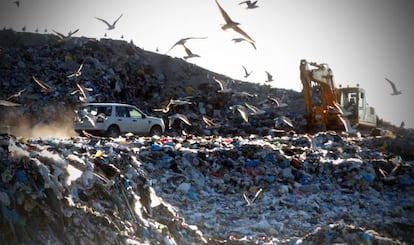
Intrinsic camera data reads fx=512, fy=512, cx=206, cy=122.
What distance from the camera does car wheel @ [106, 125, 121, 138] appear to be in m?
16.6

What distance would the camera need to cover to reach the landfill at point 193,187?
5867 mm

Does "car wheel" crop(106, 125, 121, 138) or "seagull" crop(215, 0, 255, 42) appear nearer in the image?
"seagull" crop(215, 0, 255, 42)

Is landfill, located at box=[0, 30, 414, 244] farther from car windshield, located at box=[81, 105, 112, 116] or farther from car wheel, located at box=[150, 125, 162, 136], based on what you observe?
car wheel, located at box=[150, 125, 162, 136]

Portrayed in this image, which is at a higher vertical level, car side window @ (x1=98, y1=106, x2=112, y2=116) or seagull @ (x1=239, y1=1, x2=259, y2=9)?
seagull @ (x1=239, y1=1, x2=259, y2=9)

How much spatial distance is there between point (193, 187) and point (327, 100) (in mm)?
10699

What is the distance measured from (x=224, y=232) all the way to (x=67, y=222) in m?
2.84

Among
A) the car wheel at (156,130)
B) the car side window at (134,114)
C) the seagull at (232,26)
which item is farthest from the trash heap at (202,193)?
the car wheel at (156,130)

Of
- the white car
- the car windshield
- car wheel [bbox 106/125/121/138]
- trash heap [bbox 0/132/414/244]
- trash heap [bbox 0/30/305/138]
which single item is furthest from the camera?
trash heap [bbox 0/30/305/138]

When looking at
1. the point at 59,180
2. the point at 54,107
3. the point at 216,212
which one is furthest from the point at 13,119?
the point at 59,180

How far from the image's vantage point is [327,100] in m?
19.2

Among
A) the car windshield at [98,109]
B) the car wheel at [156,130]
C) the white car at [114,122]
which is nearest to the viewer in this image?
the white car at [114,122]

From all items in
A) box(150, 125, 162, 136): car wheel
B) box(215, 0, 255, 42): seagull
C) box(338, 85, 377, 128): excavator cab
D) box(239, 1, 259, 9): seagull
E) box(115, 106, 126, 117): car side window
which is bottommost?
box(150, 125, 162, 136): car wheel

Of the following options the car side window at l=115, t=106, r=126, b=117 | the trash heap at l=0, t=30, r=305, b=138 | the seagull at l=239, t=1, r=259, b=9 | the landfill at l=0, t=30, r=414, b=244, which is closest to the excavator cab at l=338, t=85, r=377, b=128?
the landfill at l=0, t=30, r=414, b=244

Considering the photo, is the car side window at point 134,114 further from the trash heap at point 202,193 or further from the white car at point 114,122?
the trash heap at point 202,193
